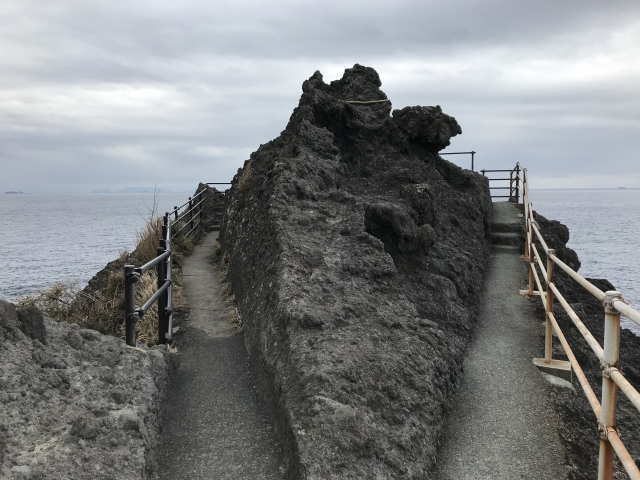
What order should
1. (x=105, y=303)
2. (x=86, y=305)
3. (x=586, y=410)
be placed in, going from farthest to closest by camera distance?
(x=105, y=303) < (x=86, y=305) < (x=586, y=410)

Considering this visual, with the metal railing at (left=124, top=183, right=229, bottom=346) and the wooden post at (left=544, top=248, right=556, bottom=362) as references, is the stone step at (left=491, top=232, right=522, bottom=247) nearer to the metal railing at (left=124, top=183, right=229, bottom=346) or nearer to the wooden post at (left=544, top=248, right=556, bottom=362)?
the wooden post at (left=544, top=248, right=556, bottom=362)

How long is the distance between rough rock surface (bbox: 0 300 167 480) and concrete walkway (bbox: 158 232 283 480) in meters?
0.29

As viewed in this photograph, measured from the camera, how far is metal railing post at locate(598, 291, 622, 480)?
3076 mm

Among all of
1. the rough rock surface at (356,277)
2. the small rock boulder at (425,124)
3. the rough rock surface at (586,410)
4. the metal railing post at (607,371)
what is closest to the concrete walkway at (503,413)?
the rough rock surface at (586,410)

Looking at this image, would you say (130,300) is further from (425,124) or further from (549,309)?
(425,124)

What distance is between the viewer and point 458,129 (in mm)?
11031

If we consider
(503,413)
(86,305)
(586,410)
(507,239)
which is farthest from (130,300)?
(507,239)

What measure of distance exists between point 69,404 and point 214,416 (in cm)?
137

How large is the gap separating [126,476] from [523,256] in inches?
365

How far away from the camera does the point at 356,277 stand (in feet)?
18.7

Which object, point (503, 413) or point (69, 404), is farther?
point (503, 413)

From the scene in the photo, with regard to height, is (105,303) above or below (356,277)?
below

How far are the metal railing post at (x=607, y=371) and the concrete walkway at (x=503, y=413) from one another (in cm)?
93

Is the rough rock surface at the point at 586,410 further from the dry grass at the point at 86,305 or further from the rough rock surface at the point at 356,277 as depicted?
the dry grass at the point at 86,305
